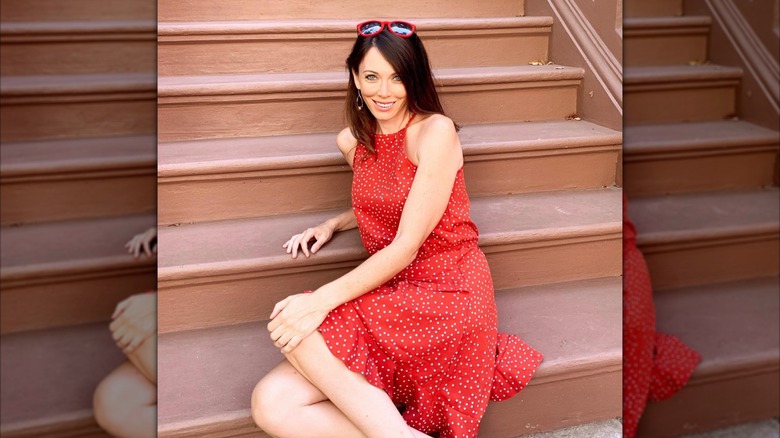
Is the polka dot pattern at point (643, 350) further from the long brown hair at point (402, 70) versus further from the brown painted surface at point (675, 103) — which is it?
the long brown hair at point (402, 70)

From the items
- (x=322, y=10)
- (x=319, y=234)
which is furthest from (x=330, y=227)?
(x=322, y=10)

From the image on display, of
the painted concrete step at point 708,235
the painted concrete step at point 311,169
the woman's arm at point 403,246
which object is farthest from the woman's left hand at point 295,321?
the painted concrete step at point 708,235

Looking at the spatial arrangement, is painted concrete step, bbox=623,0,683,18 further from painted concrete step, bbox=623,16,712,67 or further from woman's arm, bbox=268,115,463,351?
woman's arm, bbox=268,115,463,351

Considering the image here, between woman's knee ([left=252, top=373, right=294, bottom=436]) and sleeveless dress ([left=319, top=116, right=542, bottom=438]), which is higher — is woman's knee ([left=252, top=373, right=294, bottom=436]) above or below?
below

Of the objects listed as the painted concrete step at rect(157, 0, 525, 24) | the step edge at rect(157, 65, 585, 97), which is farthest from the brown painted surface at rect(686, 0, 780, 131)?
the painted concrete step at rect(157, 0, 525, 24)

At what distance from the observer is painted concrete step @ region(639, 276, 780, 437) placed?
1.28 ft

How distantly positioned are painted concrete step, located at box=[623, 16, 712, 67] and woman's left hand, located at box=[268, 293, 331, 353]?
4.03 feet

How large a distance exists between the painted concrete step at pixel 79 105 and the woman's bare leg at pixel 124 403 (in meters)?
0.13

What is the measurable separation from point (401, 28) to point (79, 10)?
4.56ft

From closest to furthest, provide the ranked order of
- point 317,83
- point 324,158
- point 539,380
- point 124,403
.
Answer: point 124,403 < point 539,380 < point 324,158 < point 317,83

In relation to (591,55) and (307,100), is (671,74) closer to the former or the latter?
(307,100)

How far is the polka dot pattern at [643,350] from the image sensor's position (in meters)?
0.44

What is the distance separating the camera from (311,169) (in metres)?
2.30

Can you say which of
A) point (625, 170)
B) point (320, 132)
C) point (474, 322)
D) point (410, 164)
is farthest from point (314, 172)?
point (625, 170)
